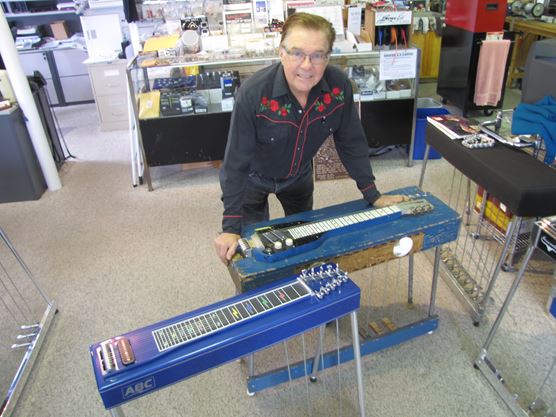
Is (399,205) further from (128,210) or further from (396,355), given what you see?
(128,210)

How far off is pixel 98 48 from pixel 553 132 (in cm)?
436

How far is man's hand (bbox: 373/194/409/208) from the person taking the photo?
1706 millimetres

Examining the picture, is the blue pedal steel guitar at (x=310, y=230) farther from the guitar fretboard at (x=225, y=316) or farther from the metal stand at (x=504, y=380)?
the metal stand at (x=504, y=380)

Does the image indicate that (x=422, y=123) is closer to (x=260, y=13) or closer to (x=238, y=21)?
(x=260, y=13)

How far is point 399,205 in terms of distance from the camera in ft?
5.44

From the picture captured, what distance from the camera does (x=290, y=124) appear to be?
157 centimetres

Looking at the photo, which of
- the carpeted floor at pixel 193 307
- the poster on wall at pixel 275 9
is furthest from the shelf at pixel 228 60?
the carpeted floor at pixel 193 307

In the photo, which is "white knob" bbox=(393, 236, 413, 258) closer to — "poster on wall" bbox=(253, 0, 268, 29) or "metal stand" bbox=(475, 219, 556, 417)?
"metal stand" bbox=(475, 219, 556, 417)

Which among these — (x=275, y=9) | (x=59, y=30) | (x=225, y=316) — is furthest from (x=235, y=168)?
(x=59, y=30)

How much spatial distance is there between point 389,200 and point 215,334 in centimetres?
93

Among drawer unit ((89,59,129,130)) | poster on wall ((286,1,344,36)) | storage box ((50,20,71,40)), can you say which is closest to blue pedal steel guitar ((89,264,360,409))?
poster on wall ((286,1,344,36))

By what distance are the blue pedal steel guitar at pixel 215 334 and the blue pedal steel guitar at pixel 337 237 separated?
0.36ft

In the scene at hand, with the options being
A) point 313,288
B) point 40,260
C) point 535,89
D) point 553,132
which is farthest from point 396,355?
point 40,260

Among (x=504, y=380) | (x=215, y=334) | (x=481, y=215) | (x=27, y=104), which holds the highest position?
(x=27, y=104)
